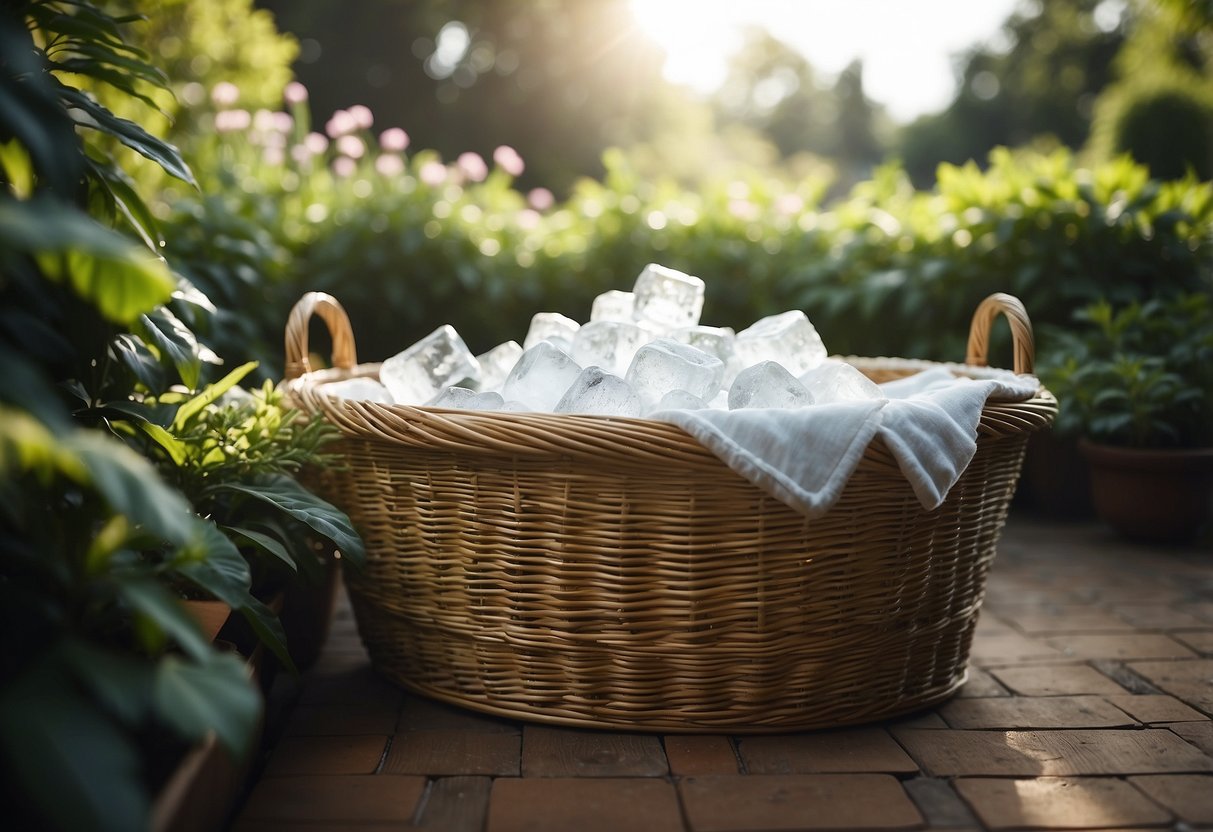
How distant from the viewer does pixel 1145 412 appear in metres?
2.99

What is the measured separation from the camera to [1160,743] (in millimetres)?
1597

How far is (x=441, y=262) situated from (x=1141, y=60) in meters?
14.3

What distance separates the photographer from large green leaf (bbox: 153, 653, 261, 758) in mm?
912

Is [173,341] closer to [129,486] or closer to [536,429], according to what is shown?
[536,429]

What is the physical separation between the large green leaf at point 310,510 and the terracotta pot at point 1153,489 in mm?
2559

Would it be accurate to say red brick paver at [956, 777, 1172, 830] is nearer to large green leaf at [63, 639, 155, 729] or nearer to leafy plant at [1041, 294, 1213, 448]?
large green leaf at [63, 639, 155, 729]

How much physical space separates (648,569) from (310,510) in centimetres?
59

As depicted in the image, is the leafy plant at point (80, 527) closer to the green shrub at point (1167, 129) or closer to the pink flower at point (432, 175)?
the pink flower at point (432, 175)

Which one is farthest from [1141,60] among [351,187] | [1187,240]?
[351,187]

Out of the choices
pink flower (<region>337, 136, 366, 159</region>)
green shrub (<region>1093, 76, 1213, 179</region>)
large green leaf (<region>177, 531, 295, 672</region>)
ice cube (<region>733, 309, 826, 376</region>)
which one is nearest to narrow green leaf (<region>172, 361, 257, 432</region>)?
large green leaf (<region>177, 531, 295, 672</region>)

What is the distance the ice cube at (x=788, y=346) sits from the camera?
6.51ft

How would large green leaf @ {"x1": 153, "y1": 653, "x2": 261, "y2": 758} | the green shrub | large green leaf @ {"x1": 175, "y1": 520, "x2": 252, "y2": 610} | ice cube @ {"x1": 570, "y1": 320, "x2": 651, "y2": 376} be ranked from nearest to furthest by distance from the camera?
large green leaf @ {"x1": 153, "y1": 653, "x2": 261, "y2": 758}, large green leaf @ {"x1": 175, "y1": 520, "x2": 252, "y2": 610}, ice cube @ {"x1": 570, "y1": 320, "x2": 651, "y2": 376}, the green shrub

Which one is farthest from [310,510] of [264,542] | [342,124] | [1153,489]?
[1153,489]

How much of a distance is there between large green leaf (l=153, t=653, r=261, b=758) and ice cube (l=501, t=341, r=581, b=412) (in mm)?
854
